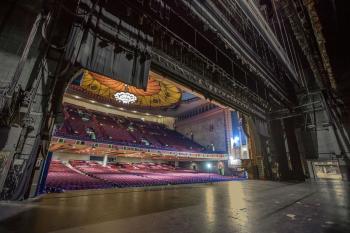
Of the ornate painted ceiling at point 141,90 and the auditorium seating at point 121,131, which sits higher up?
the ornate painted ceiling at point 141,90

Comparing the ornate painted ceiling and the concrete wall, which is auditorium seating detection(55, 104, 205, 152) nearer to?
the concrete wall

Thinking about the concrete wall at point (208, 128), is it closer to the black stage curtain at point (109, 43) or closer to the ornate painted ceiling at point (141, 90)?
the ornate painted ceiling at point (141, 90)

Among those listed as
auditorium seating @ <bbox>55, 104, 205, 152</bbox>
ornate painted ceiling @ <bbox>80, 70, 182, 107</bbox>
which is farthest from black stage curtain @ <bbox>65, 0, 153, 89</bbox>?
auditorium seating @ <bbox>55, 104, 205, 152</bbox>

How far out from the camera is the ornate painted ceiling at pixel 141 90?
539 inches

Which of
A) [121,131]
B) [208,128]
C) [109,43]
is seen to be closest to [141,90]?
[121,131]

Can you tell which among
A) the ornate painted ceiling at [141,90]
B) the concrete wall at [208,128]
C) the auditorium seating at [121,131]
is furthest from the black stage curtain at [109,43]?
the concrete wall at [208,128]

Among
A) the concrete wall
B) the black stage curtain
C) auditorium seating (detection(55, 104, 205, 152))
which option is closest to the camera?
the black stage curtain

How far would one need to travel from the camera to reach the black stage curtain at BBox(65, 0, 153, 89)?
10.1ft

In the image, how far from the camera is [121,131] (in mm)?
18172

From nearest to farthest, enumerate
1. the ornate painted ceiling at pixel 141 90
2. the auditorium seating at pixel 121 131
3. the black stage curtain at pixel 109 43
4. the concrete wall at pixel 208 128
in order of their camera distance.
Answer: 1. the black stage curtain at pixel 109 43
2. the ornate painted ceiling at pixel 141 90
3. the auditorium seating at pixel 121 131
4. the concrete wall at pixel 208 128

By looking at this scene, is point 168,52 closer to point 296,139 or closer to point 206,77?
point 206,77

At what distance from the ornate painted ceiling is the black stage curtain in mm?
8722

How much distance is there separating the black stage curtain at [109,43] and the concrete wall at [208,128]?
15.5m

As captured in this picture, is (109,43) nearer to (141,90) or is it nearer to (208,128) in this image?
(141,90)
